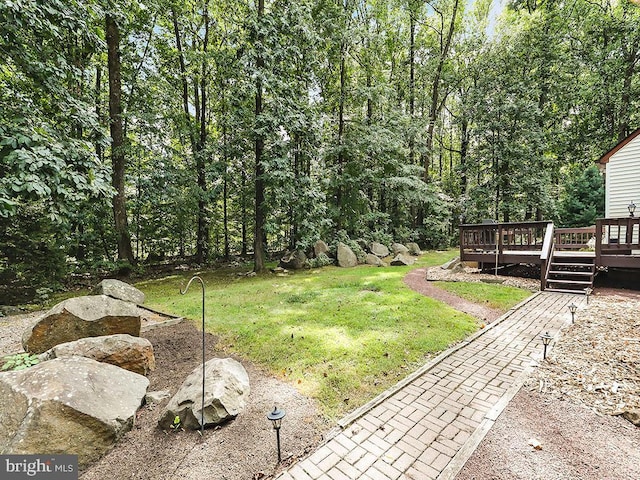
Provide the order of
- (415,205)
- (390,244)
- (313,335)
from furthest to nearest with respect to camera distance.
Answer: (415,205) < (390,244) < (313,335)

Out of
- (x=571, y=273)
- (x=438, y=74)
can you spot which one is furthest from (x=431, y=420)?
(x=438, y=74)

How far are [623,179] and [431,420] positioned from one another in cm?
1267

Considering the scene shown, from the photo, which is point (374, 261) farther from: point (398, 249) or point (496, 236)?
point (496, 236)

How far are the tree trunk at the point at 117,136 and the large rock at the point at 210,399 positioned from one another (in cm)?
801

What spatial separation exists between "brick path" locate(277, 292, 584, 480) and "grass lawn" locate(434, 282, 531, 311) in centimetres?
197

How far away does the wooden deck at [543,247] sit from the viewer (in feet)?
23.8

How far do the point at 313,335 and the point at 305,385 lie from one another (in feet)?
4.12

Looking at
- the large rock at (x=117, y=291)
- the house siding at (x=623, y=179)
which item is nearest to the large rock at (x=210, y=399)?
the large rock at (x=117, y=291)

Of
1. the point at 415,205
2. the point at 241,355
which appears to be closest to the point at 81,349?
the point at 241,355

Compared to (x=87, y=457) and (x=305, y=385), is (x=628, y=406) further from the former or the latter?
(x=87, y=457)

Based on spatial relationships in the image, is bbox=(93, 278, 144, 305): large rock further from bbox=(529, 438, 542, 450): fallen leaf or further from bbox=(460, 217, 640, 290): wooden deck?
bbox=(460, 217, 640, 290): wooden deck

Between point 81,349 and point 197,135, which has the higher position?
point 197,135

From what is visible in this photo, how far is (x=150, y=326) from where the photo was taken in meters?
4.91

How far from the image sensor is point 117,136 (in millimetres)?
8898
